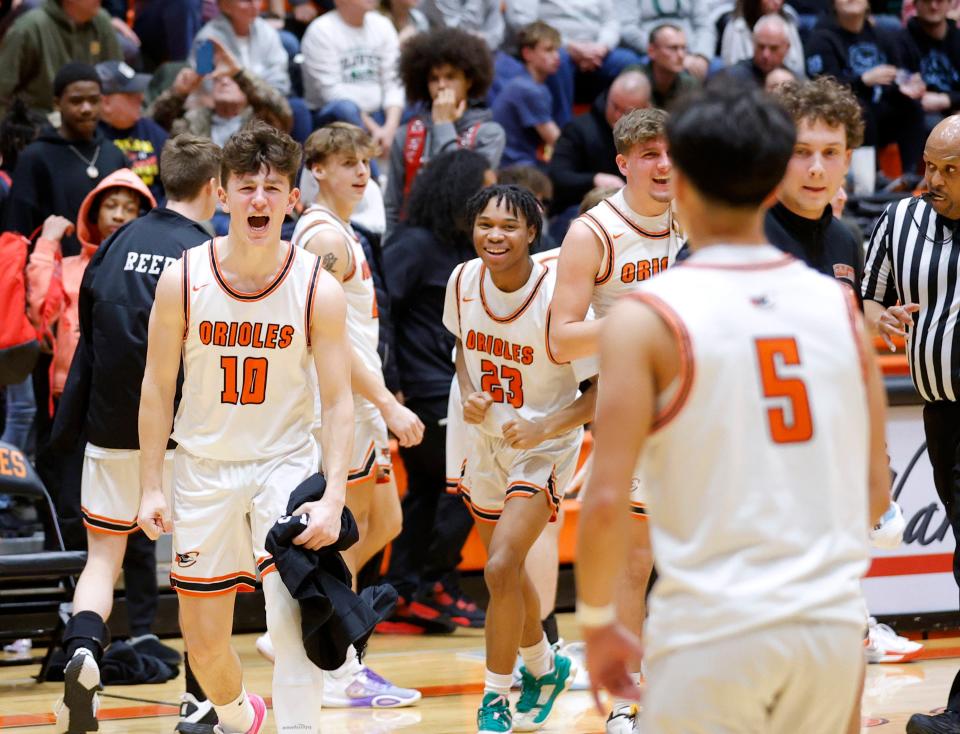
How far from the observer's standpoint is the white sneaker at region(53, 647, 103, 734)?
5.24 m

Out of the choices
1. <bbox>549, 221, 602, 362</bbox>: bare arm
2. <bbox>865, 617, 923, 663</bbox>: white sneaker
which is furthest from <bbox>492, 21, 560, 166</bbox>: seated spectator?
<bbox>549, 221, 602, 362</bbox>: bare arm

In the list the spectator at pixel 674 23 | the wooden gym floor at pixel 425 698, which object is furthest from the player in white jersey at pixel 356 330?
the spectator at pixel 674 23

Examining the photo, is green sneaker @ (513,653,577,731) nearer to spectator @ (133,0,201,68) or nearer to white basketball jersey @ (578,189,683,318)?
white basketball jersey @ (578,189,683,318)

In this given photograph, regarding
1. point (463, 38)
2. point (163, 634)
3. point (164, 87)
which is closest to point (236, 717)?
point (163, 634)

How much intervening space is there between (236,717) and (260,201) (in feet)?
5.74

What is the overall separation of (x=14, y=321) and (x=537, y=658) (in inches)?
108

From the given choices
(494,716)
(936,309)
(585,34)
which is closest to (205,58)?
(585,34)

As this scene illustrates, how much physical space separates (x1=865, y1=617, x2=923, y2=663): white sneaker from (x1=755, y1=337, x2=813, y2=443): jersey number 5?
14.0 feet

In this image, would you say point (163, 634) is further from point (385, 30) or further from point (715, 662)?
point (715, 662)

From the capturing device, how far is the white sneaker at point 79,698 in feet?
17.2

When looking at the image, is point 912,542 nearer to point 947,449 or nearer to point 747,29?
point 947,449

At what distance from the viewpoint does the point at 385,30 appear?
32.2 ft

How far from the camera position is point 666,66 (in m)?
9.66

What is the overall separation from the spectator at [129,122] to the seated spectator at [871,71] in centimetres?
496
